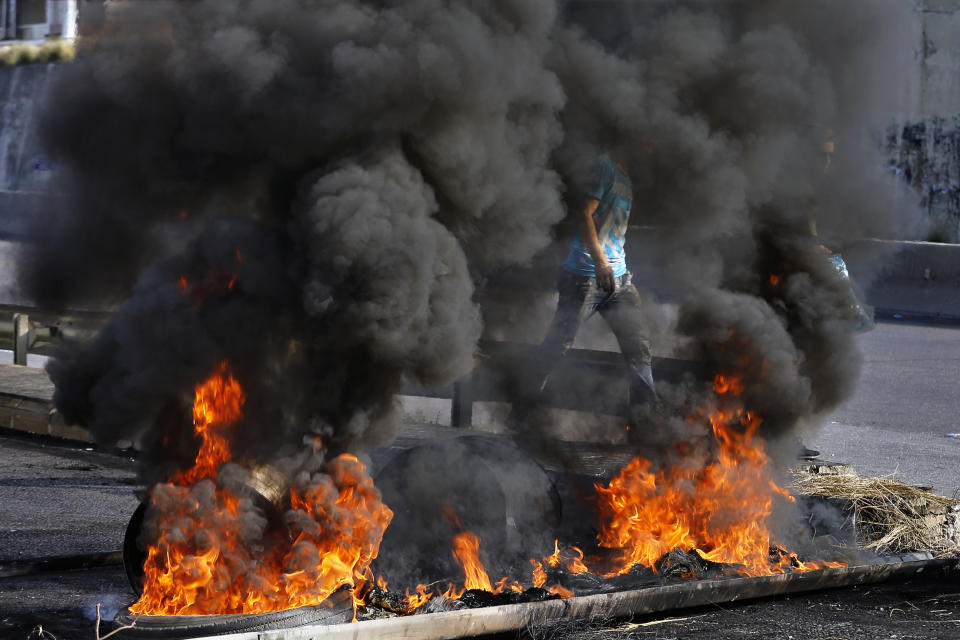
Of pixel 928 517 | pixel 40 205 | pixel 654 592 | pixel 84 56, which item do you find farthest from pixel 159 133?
pixel 928 517

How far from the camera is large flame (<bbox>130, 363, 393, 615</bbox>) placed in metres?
3.88

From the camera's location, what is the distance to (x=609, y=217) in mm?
5980

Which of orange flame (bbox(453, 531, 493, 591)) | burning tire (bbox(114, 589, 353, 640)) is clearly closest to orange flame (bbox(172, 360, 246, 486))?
burning tire (bbox(114, 589, 353, 640))

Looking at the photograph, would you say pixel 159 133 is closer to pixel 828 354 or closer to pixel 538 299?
pixel 538 299

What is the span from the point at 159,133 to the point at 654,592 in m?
2.74

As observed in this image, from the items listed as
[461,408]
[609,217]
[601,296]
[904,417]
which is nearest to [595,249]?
[609,217]

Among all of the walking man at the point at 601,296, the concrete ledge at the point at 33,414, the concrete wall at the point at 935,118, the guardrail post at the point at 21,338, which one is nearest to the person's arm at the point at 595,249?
the walking man at the point at 601,296

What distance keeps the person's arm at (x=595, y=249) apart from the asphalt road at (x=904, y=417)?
84.0 inches

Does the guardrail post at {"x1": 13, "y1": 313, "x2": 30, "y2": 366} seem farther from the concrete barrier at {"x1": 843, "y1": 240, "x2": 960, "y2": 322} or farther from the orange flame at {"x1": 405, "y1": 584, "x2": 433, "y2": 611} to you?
the concrete barrier at {"x1": 843, "y1": 240, "x2": 960, "y2": 322}

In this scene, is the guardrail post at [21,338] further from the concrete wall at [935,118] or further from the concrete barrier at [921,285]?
the concrete wall at [935,118]

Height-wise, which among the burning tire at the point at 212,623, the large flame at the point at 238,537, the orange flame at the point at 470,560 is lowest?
the orange flame at the point at 470,560

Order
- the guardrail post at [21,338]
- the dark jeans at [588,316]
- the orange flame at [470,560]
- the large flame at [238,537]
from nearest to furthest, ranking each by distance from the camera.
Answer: the large flame at [238,537], the orange flame at [470,560], the dark jeans at [588,316], the guardrail post at [21,338]

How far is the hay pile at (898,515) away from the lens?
546 cm

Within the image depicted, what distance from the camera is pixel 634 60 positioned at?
5.19 metres
